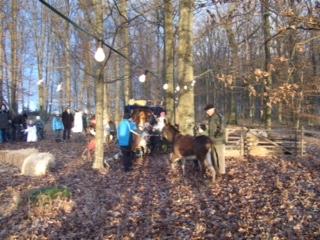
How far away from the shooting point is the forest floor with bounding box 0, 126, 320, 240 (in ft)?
18.8

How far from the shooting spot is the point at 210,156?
366 inches

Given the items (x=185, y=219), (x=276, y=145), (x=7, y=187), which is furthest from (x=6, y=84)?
(x=185, y=219)

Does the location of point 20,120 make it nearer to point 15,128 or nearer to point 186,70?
point 15,128

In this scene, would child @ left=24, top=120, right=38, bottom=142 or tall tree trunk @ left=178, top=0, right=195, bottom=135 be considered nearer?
tall tree trunk @ left=178, top=0, right=195, bottom=135

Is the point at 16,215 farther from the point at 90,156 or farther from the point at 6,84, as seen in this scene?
the point at 6,84

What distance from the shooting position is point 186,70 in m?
12.5

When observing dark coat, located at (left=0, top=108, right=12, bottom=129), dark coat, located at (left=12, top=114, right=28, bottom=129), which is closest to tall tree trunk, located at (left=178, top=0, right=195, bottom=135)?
dark coat, located at (left=0, top=108, right=12, bottom=129)

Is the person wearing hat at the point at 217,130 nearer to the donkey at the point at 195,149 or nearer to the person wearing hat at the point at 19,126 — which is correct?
the donkey at the point at 195,149

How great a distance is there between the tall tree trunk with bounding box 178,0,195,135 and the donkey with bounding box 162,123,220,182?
1.40 meters

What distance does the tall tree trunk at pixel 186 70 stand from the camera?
40.6 feet

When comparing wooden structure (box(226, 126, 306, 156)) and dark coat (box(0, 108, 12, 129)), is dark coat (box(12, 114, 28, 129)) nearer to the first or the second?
dark coat (box(0, 108, 12, 129))

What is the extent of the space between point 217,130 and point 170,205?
313cm

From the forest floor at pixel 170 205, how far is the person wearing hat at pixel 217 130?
2.00 ft

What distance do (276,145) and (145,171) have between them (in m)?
5.52
